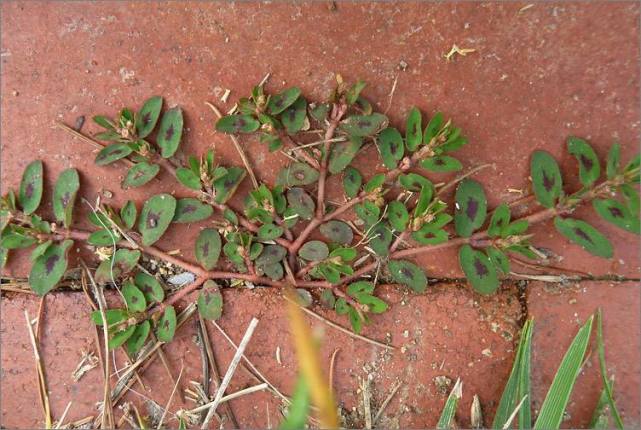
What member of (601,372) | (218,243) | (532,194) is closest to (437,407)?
(601,372)

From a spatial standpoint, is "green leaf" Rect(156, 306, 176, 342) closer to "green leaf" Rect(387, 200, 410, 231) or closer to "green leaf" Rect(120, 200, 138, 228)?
"green leaf" Rect(120, 200, 138, 228)

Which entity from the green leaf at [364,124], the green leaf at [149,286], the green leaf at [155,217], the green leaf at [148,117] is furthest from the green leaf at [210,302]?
the green leaf at [364,124]

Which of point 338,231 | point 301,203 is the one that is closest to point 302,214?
point 301,203

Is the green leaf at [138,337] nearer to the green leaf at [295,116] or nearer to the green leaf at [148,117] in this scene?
the green leaf at [148,117]

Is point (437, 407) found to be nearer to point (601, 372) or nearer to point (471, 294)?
point (471, 294)

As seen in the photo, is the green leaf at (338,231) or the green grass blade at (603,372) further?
the green leaf at (338,231)

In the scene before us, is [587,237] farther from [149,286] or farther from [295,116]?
[149,286]

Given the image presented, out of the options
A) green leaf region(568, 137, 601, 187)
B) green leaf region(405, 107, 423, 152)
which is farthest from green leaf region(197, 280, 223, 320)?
green leaf region(568, 137, 601, 187)
